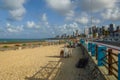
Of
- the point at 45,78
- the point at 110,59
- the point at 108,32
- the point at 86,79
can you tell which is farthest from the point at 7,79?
the point at 108,32

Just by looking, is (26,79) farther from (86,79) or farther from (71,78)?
(86,79)

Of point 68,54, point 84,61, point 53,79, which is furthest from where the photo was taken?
point 68,54

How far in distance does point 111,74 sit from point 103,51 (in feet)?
7.28

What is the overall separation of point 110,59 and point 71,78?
3909mm

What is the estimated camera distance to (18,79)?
36.0ft

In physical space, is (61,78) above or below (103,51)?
below

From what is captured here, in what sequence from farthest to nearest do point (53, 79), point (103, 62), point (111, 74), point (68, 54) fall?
point (68, 54)
point (53, 79)
point (103, 62)
point (111, 74)

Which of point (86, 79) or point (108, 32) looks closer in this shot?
point (86, 79)

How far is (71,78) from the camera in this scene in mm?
10922

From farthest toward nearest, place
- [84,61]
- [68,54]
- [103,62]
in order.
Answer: [68,54]
[84,61]
[103,62]

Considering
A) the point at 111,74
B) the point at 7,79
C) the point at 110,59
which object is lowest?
the point at 7,79

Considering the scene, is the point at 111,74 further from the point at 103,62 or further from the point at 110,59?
the point at 103,62

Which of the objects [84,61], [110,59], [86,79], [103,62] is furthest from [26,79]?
[84,61]

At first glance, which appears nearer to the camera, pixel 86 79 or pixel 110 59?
pixel 110 59
